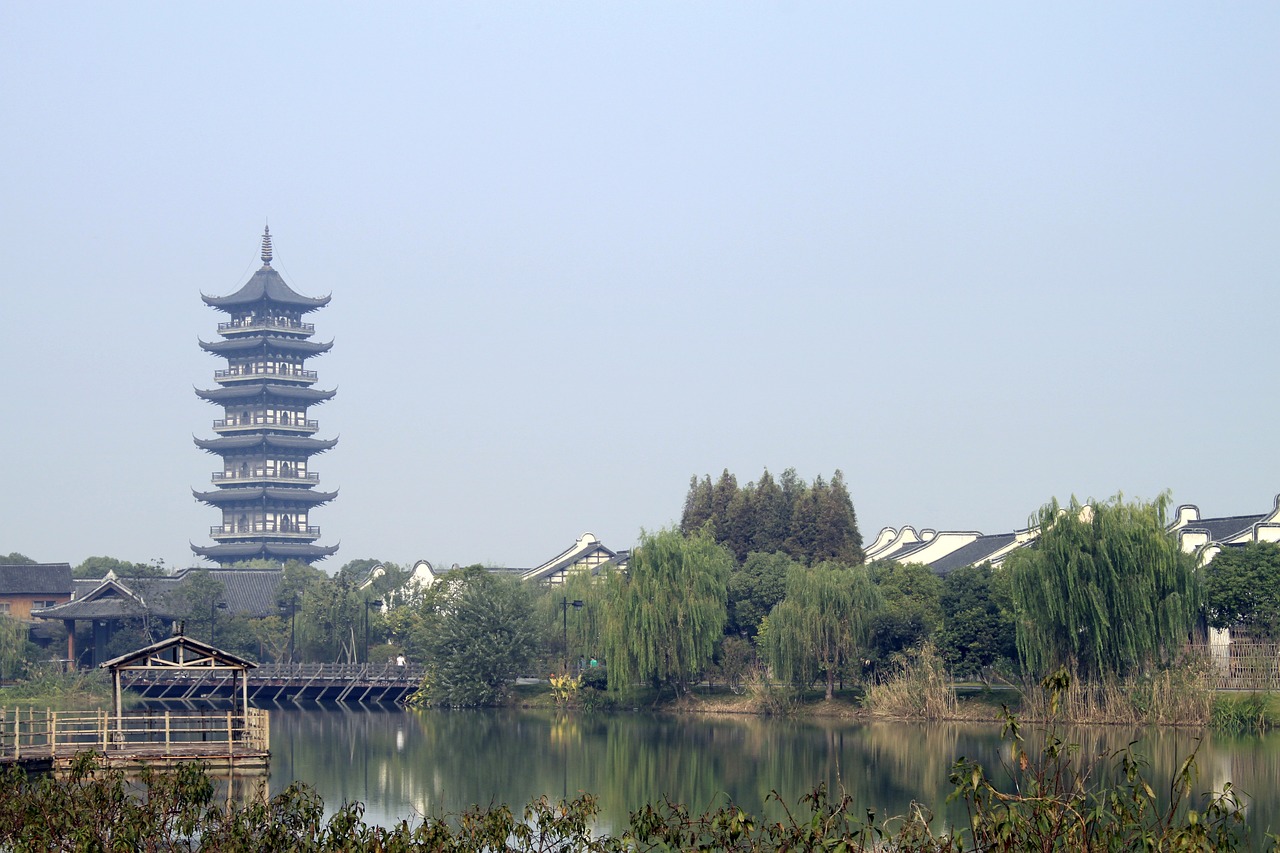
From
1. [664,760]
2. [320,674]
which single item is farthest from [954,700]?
[320,674]

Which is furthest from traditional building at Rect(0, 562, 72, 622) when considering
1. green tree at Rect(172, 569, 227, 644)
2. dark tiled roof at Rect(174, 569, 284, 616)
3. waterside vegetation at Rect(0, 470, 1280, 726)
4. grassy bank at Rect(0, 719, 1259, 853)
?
grassy bank at Rect(0, 719, 1259, 853)

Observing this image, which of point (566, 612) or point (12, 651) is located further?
point (12, 651)

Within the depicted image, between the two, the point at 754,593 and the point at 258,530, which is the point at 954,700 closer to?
the point at 754,593

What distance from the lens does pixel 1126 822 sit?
10234mm

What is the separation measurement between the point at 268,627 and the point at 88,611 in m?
7.03

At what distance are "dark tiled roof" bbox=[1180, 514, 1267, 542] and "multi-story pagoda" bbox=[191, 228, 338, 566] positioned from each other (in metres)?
59.8

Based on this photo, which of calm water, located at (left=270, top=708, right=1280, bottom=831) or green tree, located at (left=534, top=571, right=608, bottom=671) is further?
green tree, located at (left=534, top=571, right=608, bottom=671)

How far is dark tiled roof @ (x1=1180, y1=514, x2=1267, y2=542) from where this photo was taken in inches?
1735

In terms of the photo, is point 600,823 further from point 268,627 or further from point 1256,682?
point 268,627

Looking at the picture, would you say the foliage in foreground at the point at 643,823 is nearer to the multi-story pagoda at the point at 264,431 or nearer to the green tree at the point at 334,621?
the green tree at the point at 334,621

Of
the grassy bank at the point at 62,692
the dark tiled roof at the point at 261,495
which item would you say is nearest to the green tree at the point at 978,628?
the grassy bank at the point at 62,692

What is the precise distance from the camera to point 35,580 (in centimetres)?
6538

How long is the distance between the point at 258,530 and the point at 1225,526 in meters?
62.0

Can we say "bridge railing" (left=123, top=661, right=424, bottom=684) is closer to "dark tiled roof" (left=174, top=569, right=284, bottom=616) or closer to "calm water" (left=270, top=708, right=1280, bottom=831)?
"dark tiled roof" (left=174, top=569, right=284, bottom=616)
